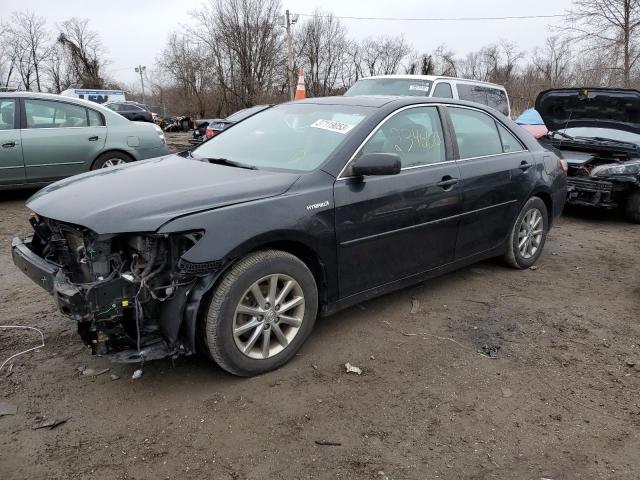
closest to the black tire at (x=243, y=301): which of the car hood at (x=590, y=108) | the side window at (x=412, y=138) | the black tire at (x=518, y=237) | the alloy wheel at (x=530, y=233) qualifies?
the side window at (x=412, y=138)

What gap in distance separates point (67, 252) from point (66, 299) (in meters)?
0.52

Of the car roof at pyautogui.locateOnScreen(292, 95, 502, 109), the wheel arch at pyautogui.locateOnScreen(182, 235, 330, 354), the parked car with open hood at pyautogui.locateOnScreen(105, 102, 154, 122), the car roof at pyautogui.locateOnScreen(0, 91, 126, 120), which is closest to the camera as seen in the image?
the wheel arch at pyautogui.locateOnScreen(182, 235, 330, 354)

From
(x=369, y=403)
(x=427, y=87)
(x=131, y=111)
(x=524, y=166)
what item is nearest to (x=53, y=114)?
(x=427, y=87)

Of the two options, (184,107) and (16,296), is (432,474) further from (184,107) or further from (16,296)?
(184,107)

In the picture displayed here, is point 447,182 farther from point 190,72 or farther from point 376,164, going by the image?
point 190,72

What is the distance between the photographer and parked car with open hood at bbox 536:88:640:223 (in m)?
7.09

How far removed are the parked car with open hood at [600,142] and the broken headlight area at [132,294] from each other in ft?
20.8

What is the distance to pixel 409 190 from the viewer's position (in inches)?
144

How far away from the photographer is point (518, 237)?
4.89 metres

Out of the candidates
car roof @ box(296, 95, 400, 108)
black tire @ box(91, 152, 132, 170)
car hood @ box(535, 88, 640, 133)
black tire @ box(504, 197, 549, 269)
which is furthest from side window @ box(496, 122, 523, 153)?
black tire @ box(91, 152, 132, 170)

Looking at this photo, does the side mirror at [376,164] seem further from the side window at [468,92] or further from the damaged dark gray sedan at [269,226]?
the side window at [468,92]

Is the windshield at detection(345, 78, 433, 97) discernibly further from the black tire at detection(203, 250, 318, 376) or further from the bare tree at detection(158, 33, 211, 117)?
the bare tree at detection(158, 33, 211, 117)

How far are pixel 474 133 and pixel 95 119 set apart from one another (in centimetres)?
580

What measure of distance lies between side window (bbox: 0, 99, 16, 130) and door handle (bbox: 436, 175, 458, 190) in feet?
20.0
